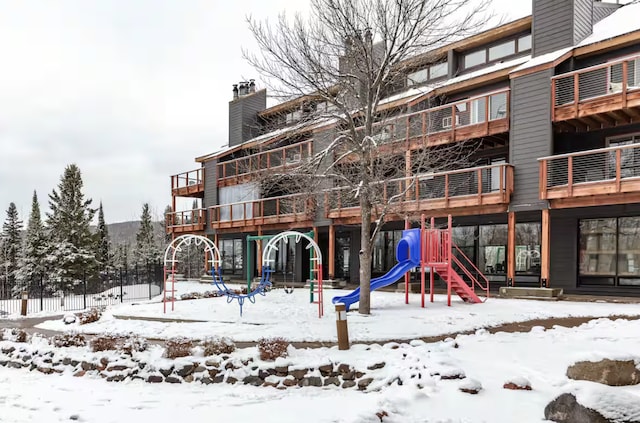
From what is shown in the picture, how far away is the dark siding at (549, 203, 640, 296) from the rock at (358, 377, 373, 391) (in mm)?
12915

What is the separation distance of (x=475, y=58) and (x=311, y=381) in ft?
61.1

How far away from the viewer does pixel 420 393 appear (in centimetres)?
591

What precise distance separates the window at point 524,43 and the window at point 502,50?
243 millimetres

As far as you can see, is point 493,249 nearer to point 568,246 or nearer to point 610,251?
point 568,246

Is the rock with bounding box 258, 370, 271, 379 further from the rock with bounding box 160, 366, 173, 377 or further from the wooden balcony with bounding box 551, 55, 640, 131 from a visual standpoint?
the wooden balcony with bounding box 551, 55, 640, 131

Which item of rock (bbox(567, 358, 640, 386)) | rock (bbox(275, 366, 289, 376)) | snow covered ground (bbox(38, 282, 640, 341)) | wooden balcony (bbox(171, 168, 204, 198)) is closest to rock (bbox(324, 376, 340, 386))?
rock (bbox(275, 366, 289, 376))

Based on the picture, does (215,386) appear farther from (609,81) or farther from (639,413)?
(609,81)

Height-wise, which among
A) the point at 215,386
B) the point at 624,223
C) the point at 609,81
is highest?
the point at 609,81

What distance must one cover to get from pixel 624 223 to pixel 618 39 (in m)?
6.27

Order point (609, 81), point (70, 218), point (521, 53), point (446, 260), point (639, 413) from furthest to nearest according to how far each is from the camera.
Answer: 1. point (70, 218)
2. point (521, 53)
3. point (609, 81)
4. point (446, 260)
5. point (639, 413)

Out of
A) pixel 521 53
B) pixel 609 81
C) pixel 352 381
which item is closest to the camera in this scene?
pixel 352 381

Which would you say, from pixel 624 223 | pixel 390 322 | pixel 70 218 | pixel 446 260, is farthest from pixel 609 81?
pixel 70 218

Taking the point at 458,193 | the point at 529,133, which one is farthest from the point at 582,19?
the point at 458,193

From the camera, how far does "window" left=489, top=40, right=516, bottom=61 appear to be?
20.2 m
